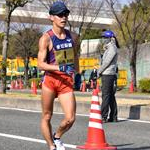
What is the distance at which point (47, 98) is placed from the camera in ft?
21.8

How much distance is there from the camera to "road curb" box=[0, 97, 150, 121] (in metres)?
11.9

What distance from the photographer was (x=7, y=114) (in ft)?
43.6

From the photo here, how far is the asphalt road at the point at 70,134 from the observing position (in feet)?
26.3

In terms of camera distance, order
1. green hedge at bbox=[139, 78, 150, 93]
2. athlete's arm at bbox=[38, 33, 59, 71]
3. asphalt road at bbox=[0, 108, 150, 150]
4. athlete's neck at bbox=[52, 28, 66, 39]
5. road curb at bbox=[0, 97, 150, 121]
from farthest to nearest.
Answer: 1. green hedge at bbox=[139, 78, 150, 93]
2. road curb at bbox=[0, 97, 150, 121]
3. asphalt road at bbox=[0, 108, 150, 150]
4. athlete's neck at bbox=[52, 28, 66, 39]
5. athlete's arm at bbox=[38, 33, 59, 71]

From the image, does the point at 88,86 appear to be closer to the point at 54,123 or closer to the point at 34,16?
the point at 34,16

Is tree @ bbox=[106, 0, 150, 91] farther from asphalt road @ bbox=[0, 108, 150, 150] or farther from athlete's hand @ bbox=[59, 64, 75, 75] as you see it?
athlete's hand @ bbox=[59, 64, 75, 75]

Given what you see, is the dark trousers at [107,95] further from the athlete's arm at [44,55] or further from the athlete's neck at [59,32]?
the athlete's arm at [44,55]

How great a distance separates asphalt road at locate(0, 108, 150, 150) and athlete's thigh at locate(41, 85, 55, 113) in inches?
50.0

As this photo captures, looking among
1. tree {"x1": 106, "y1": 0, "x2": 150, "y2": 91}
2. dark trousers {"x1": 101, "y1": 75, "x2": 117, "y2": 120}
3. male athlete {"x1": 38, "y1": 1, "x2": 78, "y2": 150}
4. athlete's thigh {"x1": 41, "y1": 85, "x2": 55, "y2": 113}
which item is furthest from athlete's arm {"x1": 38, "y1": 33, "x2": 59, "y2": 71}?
tree {"x1": 106, "y1": 0, "x2": 150, "y2": 91}

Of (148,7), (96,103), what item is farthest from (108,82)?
(148,7)

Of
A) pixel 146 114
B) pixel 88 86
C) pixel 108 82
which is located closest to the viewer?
pixel 108 82

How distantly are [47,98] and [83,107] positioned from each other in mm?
6965

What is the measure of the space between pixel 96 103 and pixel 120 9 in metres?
28.3

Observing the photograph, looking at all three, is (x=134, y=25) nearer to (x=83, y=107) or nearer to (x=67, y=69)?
(x=83, y=107)
